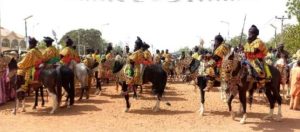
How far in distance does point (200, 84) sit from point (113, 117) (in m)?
2.98

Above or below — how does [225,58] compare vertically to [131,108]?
above

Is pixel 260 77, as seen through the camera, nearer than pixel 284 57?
Yes

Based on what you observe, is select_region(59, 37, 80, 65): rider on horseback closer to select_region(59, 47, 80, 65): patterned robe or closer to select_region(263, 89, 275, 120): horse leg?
select_region(59, 47, 80, 65): patterned robe

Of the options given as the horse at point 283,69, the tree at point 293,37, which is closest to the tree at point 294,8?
the tree at point 293,37

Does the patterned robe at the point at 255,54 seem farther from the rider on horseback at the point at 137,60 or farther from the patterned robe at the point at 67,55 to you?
the patterned robe at the point at 67,55

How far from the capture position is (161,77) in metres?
13.9

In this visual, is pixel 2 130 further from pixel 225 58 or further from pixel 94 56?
pixel 94 56

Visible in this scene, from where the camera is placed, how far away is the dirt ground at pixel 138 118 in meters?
11.0

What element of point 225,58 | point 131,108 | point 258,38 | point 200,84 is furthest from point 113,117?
point 258,38

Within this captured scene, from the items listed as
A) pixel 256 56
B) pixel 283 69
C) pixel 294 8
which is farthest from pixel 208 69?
pixel 294 8

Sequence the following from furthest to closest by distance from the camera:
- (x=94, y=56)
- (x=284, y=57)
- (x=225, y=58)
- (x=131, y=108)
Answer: (x=94, y=56) → (x=284, y=57) → (x=131, y=108) → (x=225, y=58)

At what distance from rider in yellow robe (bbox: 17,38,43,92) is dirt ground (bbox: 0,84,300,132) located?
1.14m

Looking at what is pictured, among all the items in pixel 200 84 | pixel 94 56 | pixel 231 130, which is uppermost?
pixel 94 56

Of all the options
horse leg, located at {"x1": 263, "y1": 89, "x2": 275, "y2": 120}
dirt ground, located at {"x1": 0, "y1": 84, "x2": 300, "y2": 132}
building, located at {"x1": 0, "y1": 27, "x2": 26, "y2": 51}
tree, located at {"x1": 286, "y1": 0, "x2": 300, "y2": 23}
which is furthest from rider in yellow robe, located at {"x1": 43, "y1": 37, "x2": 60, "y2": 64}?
building, located at {"x1": 0, "y1": 27, "x2": 26, "y2": 51}
